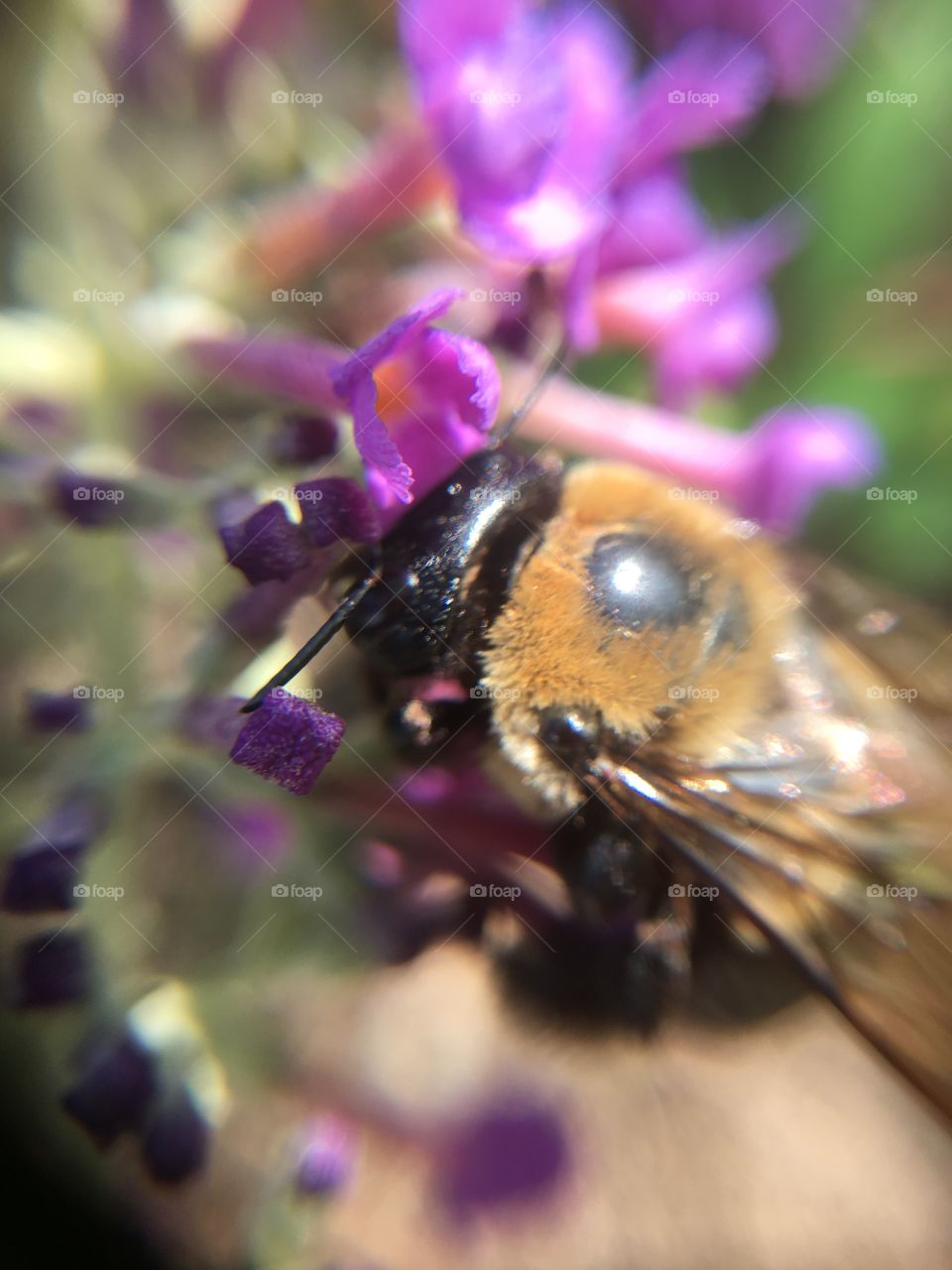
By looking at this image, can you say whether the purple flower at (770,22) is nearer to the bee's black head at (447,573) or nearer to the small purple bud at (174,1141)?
the bee's black head at (447,573)

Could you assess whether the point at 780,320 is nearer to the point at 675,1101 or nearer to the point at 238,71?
the point at 238,71

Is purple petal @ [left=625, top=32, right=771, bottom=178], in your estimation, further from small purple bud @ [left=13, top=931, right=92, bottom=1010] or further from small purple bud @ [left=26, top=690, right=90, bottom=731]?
small purple bud @ [left=13, top=931, right=92, bottom=1010]

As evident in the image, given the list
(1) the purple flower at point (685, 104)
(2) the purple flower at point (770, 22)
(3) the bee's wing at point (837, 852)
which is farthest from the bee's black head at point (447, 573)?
(2) the purple flower at point (770, 22)

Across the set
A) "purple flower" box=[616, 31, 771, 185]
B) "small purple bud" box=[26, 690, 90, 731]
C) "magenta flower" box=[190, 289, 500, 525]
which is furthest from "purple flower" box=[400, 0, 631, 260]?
"small purple bud" box=[26, 690, 90, 731]

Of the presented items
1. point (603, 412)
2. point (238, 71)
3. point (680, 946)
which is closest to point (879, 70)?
point (603, 412)

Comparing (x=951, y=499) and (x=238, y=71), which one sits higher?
(x=238, y=71)
